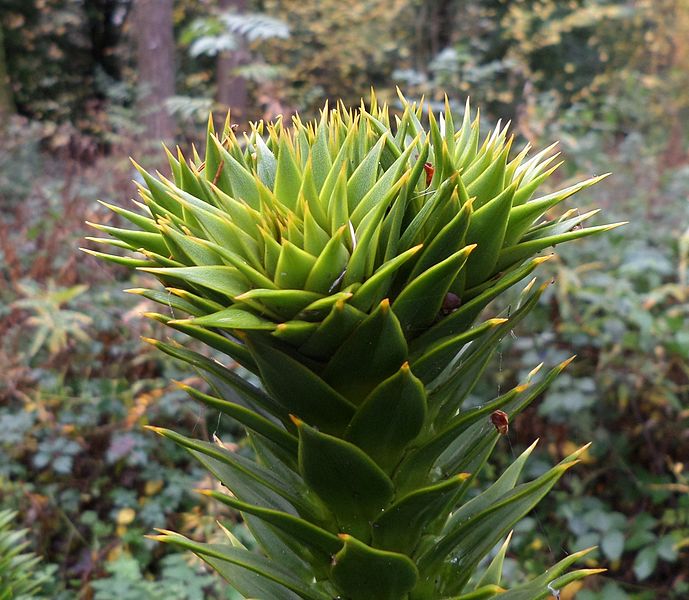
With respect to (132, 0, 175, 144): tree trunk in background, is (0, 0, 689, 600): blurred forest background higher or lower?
lower

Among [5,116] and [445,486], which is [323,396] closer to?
[445,486]

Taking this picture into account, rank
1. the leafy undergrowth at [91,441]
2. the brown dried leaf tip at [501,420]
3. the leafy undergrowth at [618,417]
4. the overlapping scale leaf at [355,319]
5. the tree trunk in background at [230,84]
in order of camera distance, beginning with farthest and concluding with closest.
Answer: the tree trunk in background at [230,84] → the leafy undergrowth at [618,417] → the leafy undergrowth at [91,441] → the brown dried leaf tip at [501,420] → the overlapping scale leaf at [355,319]

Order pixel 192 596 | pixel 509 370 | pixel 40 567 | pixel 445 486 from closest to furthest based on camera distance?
1. pixel 445 486
2. pixel 192 596
3. pixel 40 567
4. pixel 509 370

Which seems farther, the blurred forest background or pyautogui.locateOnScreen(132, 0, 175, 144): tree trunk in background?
pyautogui.locateOnScreen(132, 0, 175, 144): tree trunk in background

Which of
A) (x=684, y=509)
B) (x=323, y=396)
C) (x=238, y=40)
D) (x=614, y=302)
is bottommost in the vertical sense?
(x=684, y=509)

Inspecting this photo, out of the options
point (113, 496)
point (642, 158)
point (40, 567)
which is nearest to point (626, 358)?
point (113, 496)

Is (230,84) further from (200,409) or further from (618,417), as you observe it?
(618,417)

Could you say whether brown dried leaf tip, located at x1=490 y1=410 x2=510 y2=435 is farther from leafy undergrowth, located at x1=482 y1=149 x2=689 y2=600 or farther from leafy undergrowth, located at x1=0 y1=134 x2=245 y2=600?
leafy undergrowth, located at x1=482 y1=149 x2=689 y2=600

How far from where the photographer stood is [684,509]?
112 inches

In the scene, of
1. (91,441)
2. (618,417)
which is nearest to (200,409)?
(91,441)

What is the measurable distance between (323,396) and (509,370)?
2843mm

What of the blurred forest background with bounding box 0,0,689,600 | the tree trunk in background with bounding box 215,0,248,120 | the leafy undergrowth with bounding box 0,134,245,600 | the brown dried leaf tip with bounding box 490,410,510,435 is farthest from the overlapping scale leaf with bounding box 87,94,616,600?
the tree trunk in background with bounding box 215,0,248,120

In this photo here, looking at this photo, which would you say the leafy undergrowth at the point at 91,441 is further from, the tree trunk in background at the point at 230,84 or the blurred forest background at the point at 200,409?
the tree trunk in background at the point at 230,84

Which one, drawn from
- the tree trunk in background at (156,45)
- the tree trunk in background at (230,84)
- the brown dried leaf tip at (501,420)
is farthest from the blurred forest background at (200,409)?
the tree trunk in background at (156,45)
